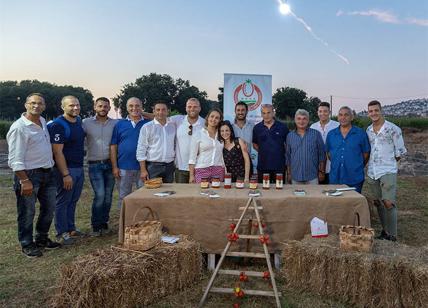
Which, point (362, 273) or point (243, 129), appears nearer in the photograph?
point (362, 273)

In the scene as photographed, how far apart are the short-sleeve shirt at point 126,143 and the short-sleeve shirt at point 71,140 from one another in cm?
44

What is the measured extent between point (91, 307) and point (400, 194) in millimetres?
7403

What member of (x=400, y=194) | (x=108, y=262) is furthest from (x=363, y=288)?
(x=400, y=194)

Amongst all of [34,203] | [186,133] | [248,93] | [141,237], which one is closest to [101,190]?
[34,203]

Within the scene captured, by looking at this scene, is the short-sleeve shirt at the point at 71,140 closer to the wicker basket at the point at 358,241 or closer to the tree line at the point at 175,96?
the wicker basket at the point at 358,241

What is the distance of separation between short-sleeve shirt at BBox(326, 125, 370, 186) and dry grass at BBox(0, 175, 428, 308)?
133 cm

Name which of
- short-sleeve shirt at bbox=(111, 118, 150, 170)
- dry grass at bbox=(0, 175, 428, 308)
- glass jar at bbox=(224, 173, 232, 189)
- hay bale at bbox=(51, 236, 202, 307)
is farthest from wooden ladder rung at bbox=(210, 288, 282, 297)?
short-sleeve shirt at bbox=(111, 118, 150, 170)

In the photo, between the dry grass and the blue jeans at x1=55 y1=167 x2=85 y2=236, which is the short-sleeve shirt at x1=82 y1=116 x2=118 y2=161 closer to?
the blue jeans at x1=55 y1=167 x2=85 y2=236

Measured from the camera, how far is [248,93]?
261 inches

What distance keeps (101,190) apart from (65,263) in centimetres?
112

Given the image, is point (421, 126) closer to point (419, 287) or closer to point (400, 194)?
point (400, 194)

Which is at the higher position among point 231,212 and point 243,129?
point 243,129

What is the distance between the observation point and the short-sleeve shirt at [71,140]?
439cm

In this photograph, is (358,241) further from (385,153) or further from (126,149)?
(126,149)
